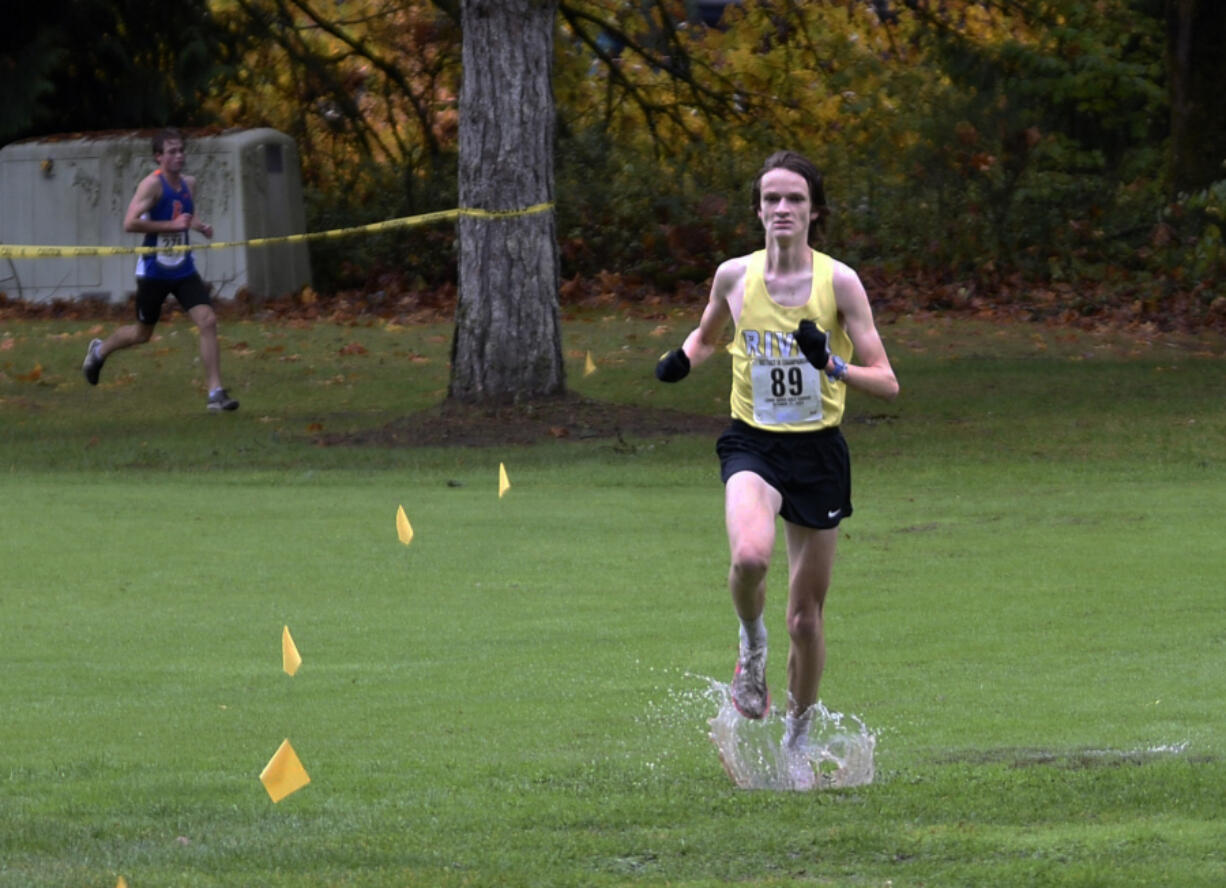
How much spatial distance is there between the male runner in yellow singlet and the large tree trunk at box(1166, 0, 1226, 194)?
20.4 meters

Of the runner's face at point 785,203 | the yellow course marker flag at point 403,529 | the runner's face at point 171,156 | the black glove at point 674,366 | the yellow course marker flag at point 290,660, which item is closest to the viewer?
the runner's face at point 785,203

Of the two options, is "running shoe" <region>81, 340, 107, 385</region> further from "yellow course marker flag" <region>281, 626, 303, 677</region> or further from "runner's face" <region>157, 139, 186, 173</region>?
"yellow course marker flag" <region>281, 626, 303, 677</region>

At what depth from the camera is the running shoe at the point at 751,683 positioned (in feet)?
21.1

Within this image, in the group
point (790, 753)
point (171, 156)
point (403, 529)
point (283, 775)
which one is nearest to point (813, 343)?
point (790, 753)

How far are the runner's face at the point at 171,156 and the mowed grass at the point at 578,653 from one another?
216 cm

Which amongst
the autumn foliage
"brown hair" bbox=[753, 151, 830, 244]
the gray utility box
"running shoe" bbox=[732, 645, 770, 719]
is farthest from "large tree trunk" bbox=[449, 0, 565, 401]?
"running shoe" bbox=[732, 645, 770, 719]

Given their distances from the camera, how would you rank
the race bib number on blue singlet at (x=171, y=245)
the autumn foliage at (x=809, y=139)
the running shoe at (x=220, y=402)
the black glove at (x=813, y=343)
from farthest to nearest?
the autumn foliage at (x=809, y=139)
the running shoe at (x=220, y=402)
the race bib number on blue singlet at (x=171, y=245)
the black glove at (x=813, y=343)

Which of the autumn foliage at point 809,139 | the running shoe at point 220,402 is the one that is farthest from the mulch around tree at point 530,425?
the autumn foliage at point 809,139

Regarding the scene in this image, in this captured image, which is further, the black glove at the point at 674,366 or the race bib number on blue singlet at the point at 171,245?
the race bib number on blue singlet at the point at 171,245

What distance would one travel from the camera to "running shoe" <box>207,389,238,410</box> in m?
17.7

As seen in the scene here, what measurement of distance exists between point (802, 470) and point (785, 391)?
246mm

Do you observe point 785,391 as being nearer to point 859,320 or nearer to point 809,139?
point 859,320

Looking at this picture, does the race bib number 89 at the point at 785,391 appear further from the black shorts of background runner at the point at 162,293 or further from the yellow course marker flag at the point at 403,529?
the black shorts of background runner at the point at 162,293

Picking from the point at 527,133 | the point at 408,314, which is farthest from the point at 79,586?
the point at 408,314
